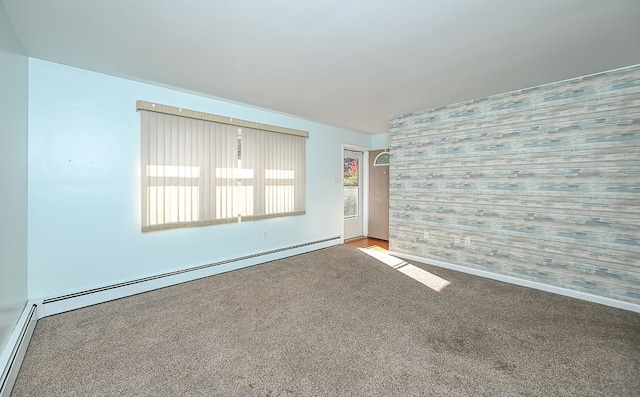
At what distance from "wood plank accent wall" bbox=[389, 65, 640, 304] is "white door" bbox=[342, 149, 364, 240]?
1.76 meters

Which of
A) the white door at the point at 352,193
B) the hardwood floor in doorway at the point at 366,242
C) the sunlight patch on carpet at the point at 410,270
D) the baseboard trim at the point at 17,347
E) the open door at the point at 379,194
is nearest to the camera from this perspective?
the baseboard trim at the point at 17,347

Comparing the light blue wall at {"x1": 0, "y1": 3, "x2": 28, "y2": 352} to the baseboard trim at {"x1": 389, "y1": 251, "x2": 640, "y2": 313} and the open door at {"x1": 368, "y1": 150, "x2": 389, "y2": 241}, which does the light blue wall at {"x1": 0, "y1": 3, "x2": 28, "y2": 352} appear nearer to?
the baseboard trim at {"x1": 389, "y1": 251, "x2": 640, "y2": 313}

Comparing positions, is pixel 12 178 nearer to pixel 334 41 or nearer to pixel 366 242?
pixel 334 41

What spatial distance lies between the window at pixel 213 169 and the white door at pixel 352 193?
1.53m

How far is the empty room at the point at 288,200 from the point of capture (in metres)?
1.74

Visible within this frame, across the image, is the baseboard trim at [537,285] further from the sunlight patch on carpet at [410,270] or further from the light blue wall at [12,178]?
the light blue wall at [12,178]

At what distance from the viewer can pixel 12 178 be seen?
6.52 ft

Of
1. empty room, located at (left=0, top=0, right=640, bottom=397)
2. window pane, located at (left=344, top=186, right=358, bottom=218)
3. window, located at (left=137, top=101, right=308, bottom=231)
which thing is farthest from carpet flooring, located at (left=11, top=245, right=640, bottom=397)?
window pane, located at (left=344, top=186, right=358, bottom=218)

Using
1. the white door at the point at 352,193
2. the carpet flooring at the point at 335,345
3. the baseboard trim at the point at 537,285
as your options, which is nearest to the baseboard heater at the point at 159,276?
the carpet flooring at the point at 335,345

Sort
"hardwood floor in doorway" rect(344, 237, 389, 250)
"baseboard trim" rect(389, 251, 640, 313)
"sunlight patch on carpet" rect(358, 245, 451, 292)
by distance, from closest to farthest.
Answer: "baseboard trim" rect(389, 251, 640, 313)
"sunlight patch on carpet" rect(358, 245, 451, 292)
"hardwood floor in doorway" rect(344, 237, 389, 250)

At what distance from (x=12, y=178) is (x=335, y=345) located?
9.29 feet

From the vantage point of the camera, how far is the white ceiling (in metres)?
1.75

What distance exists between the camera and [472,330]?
219 cm

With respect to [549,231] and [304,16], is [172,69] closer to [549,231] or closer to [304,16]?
[304,16]
